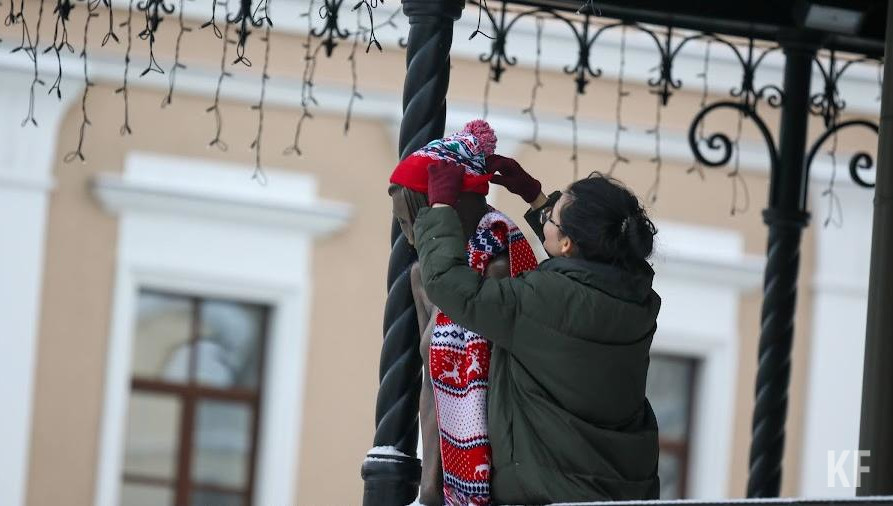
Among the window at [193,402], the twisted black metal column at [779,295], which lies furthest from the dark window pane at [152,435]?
the twisted black metal column at [779,295]

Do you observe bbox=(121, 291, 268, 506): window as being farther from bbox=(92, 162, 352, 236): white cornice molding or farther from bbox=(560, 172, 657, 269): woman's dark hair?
bbox=(560, 172, 657, 269): woman's dark hair

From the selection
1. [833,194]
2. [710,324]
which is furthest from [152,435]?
[833,194]

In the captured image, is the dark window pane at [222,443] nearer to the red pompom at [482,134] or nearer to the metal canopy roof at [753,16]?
the metal canopy roof at [753,16]

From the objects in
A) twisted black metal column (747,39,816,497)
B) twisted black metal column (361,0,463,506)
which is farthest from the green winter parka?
twisted black metal column (747,39,816,497)

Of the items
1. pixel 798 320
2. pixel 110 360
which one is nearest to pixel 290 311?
pixel 110 360

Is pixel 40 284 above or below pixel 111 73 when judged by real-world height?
below

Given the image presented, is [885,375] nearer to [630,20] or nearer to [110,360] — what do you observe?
[630,20]

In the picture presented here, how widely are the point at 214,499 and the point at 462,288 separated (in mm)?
8231

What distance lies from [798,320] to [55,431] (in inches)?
172

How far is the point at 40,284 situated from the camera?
11188 mm

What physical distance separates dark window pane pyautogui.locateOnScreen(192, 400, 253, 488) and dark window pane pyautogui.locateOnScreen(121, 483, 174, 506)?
19 cm

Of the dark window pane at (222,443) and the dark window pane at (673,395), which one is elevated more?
the dark window pane at (673,395)

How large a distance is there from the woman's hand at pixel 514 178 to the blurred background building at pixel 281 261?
6751mm

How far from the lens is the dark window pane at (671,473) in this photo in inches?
480
